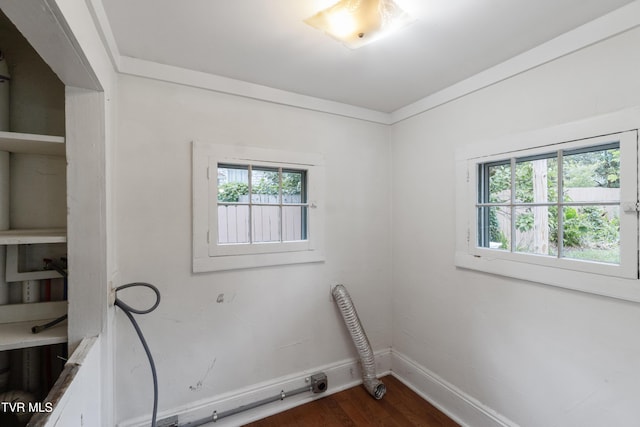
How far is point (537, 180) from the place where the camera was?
1.55 m

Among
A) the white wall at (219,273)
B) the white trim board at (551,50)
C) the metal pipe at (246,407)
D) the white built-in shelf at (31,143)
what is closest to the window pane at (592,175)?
the white trim board at (551,50)

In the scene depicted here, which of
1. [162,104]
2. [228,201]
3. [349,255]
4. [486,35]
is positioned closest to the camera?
[486,35]

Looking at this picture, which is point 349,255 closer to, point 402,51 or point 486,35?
point 402,51

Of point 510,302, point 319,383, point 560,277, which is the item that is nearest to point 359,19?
point 560,277

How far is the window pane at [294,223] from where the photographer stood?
2.07m

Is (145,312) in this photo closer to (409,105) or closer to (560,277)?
(560,277)

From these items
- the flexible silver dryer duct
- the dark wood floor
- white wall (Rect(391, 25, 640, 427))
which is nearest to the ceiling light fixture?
white wall (Rect(391, 25, 640, 427))

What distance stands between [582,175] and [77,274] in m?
2.39

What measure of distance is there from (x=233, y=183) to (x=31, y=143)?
96 cm

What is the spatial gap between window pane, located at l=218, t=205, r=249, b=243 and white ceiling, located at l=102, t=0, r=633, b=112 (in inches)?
34.2

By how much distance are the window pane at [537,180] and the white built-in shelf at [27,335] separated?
2.40 metres

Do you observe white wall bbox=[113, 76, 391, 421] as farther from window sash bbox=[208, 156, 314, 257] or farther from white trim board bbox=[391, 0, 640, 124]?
white trim board bbox=[391, 0, 640, 124]

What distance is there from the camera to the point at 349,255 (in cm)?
231

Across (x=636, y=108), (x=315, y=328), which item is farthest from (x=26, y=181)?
(x=636, y=108)
